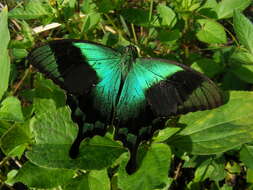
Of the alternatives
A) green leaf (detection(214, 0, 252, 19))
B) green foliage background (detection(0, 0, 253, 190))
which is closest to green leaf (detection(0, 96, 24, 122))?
green foliage background (detection(0, 0, 253, 190))

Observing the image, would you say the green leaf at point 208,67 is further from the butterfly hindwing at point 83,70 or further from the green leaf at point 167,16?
the butterfly hindwing at point 83,70

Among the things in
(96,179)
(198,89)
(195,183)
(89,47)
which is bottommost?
(195,183)

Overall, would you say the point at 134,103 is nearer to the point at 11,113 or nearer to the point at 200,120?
the point at 200,120

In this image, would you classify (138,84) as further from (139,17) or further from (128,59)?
(139,17)

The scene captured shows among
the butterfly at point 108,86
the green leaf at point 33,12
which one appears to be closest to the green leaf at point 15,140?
the butterfly at point 108,86

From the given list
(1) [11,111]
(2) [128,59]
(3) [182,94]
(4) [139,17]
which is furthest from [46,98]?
(4) [139,17]

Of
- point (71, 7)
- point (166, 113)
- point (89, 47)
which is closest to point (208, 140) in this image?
point (166, 113)

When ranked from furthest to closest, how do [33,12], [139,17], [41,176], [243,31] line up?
[139,17], [33,12], [243,31], [41,176]
